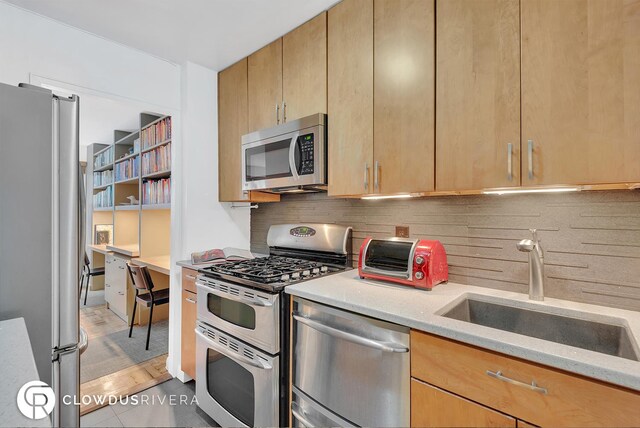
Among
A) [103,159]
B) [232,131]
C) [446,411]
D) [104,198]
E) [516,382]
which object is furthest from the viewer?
[104,198]

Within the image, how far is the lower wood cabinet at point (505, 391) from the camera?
0.68 m

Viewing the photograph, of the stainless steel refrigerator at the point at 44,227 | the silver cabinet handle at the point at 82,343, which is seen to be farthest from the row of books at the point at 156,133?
the silver cabinet handle at the point at 82,343

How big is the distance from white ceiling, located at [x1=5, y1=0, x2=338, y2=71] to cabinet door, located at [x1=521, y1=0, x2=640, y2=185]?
40.9 inches

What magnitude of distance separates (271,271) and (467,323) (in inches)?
36.9

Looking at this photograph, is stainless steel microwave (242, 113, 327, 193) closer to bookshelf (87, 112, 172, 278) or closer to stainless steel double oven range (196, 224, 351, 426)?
stainless steel double oven range (196, 224, 351, 426)

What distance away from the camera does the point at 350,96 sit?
149 cm

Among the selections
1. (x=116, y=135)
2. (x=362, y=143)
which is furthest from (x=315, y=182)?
(x=116, y=135)

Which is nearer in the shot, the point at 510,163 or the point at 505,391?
the point at 505,391

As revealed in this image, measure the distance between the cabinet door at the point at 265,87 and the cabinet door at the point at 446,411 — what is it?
1.54 m

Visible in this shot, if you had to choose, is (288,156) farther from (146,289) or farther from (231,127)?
(146,289)

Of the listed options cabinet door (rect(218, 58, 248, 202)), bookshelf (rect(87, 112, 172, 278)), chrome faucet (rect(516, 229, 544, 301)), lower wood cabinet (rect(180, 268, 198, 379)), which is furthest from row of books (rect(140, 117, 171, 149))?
chrome faucet (rect(516, 229, 544, 301))

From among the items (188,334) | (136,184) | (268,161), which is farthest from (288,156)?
(136,184)

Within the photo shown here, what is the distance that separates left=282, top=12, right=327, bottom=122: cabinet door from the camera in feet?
5.29

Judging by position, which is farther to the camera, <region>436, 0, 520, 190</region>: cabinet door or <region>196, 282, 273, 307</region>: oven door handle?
<region>196, 282, 273, 307</region>: oven door handle
